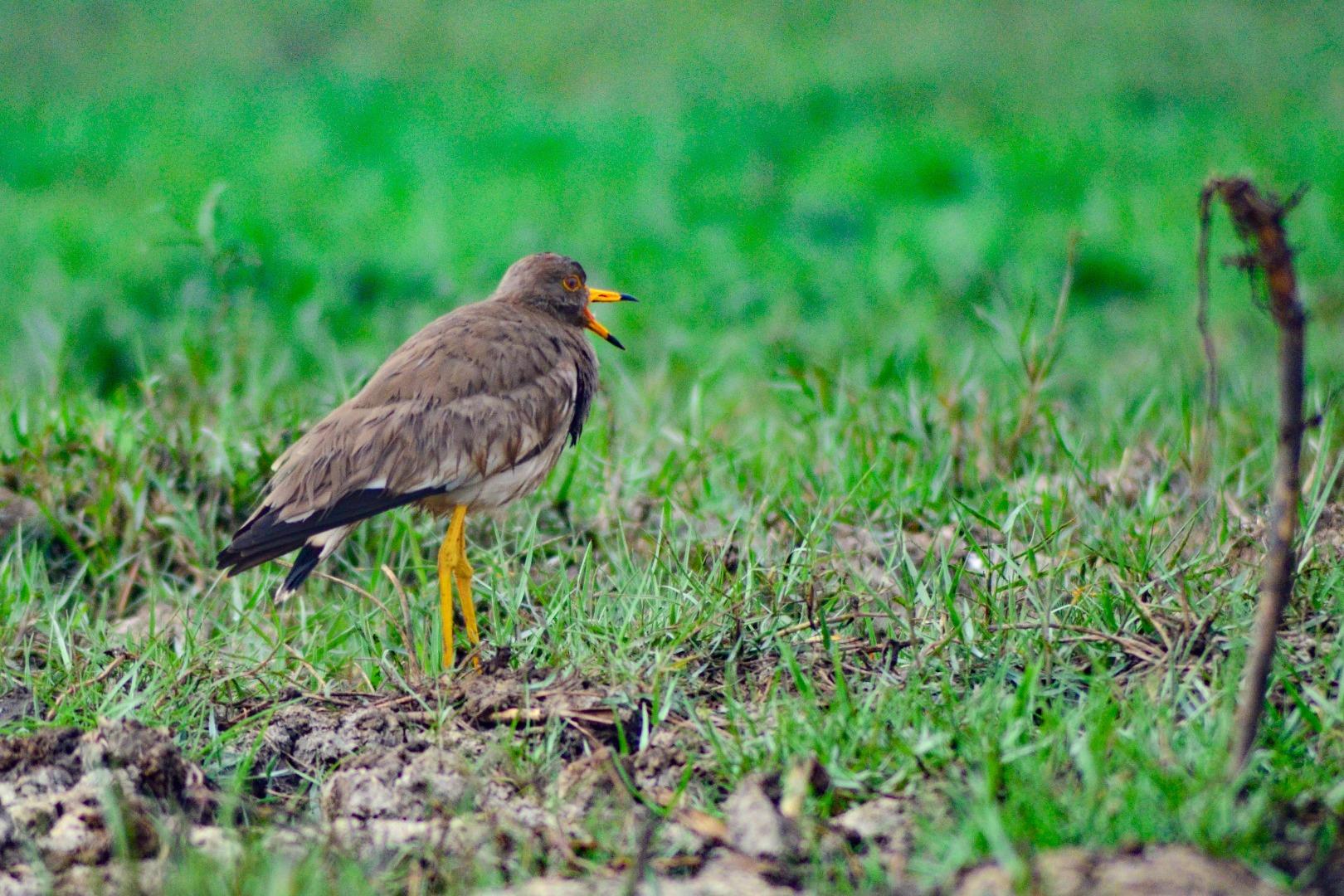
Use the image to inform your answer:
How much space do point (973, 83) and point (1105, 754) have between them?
958 cm

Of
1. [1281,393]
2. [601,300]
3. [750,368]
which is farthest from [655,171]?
[1281,393]

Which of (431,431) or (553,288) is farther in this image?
(553,288)

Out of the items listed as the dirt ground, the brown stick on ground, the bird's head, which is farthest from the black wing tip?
the brown stick on ground

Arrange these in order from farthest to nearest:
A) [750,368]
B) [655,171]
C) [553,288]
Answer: [655,171], [750,368], [553,288]

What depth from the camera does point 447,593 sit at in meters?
3.68

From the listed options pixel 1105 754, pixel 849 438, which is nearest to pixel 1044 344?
pixel 849 438

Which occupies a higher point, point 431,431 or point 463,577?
point 431,431

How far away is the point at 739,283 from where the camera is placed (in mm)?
7742

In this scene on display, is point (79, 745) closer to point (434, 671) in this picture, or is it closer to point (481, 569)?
point (434, 671)

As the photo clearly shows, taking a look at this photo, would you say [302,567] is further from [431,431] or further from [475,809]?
[475,809]

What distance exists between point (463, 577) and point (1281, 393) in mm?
2195

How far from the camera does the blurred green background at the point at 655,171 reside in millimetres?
6859

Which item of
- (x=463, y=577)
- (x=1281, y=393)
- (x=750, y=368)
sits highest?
(x=1281, y=393)

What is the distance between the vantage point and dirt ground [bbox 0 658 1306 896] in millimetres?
2412
